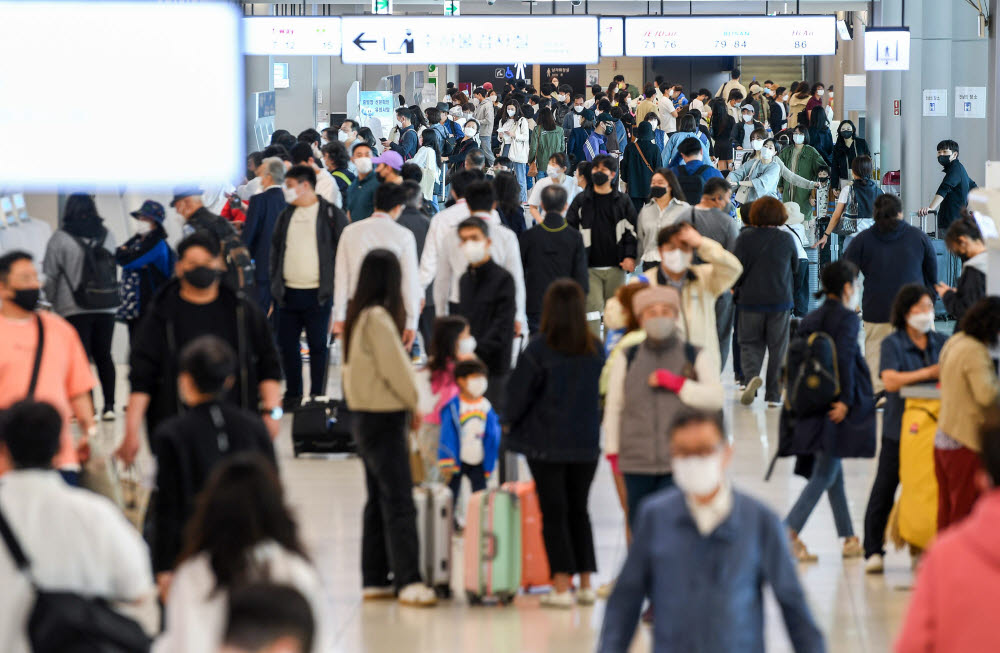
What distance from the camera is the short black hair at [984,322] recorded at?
6.08 m

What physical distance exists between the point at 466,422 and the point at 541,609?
1002 millimetres

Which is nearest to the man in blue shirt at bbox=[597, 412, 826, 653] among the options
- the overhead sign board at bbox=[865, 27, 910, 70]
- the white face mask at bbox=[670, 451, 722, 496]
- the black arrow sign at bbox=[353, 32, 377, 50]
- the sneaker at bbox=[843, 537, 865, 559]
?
the white face mask at bbox=[670, 451, 722, 496]

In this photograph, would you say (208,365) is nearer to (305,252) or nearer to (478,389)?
(478,389)

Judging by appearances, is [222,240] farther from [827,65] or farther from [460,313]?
[827,65]

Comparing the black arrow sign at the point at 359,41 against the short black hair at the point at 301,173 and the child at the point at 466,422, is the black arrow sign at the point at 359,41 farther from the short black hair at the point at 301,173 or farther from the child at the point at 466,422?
the child at the point at 466,422

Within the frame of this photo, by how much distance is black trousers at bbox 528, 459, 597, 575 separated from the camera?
6277 mm

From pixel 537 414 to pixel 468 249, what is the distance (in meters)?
1.73

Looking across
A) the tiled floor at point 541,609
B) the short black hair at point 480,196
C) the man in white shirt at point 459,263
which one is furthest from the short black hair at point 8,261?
the short black hair at point 480,196

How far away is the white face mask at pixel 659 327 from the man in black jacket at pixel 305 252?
4726 millimetres

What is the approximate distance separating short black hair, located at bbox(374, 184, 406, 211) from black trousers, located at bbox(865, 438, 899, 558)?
3479mm

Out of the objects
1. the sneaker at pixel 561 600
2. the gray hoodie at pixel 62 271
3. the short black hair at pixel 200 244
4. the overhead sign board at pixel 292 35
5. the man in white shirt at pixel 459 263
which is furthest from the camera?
the overhead sign board at pixel 292 35

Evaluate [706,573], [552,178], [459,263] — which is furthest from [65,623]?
[552,178]

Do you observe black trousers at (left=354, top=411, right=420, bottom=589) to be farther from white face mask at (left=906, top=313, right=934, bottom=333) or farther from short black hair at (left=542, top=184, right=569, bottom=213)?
short black hair at (left=542, top=184, right=569, bottom=213)

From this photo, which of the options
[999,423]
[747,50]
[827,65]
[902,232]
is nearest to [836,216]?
[902,232]
